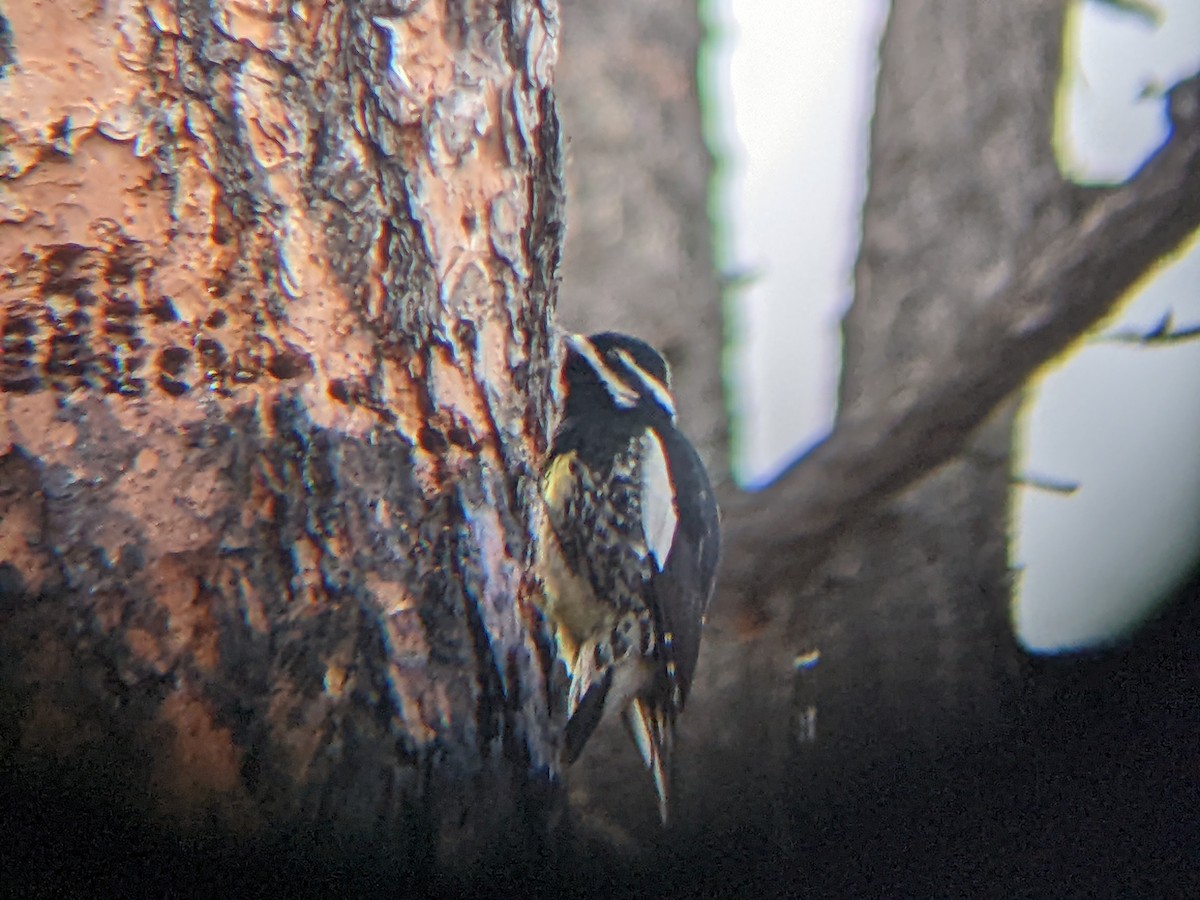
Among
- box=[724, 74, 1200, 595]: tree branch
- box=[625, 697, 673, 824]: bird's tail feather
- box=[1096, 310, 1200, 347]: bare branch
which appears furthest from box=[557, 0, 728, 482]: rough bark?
box=[1096, 310, 1200, 347]: bare branch

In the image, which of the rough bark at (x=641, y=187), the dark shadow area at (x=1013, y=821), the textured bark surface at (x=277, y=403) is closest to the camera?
the textured bark surface at (x=277, y=403)

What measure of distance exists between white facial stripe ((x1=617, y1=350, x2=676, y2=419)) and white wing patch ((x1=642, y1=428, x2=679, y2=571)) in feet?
0.08

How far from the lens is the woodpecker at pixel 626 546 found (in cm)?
55

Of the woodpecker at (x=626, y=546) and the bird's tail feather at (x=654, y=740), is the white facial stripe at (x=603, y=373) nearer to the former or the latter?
the woodpecker at (x=626, y=546)

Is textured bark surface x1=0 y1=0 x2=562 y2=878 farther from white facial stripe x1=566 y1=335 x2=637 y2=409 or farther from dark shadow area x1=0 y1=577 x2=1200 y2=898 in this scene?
dark shadow area x1=0 y1=577 x2=1200 y2=898

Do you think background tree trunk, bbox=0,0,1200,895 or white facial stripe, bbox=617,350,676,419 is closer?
background tree trunk, bbox=0,0,1200,895

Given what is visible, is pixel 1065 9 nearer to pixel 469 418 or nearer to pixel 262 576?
pixel 469 418

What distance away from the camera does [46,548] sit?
0.44 m

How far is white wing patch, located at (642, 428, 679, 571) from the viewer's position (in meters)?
0.59

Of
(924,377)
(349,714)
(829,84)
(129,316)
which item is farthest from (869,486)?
(129,316)

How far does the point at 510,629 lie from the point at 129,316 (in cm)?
29

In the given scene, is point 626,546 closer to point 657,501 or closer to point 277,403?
point 657,501

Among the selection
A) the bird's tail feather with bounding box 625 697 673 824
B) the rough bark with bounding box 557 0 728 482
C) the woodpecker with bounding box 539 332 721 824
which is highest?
the rough bark with bounding box 557 0 728 482

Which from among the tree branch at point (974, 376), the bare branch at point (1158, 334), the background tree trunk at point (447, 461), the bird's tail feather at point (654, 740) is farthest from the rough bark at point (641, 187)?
the bare branch at point (1158, 334)
